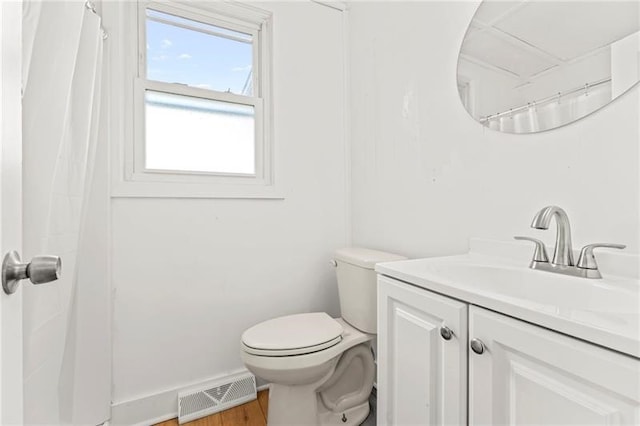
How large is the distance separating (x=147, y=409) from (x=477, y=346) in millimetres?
1436

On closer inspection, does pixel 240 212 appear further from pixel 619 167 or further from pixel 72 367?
pixel 619 167

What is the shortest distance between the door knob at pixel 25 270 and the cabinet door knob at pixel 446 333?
724mm

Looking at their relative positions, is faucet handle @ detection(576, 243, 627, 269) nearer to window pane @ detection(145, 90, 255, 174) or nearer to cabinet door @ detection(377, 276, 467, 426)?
cabinet door @ detection(377, 276, 467, 426)

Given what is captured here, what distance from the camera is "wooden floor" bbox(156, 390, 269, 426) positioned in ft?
4.53

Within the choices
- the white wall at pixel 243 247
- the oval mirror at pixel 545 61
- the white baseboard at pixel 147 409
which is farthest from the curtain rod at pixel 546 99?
the white baseboard at pixel 147 409

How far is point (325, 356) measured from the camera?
1.17m

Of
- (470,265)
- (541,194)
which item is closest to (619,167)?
(541,194)

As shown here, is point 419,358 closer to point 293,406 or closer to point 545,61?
point 293,406

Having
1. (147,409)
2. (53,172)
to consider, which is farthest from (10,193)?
(147,409)

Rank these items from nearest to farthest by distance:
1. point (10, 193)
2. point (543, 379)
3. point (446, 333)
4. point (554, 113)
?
point (10, 193) → point (543, 379) → point (446, 333) → point (554, 113)

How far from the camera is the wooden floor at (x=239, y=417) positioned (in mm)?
1380

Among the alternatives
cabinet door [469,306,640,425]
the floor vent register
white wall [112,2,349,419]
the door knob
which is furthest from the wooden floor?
the door knob

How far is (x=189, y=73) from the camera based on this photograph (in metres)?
1.58

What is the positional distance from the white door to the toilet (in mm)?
804
